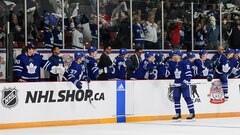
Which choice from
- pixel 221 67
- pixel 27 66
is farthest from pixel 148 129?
pixel 221 67

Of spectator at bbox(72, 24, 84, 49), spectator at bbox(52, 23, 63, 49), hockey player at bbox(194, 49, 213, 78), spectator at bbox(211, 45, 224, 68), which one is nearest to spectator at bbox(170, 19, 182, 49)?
spectator at bbox(211, 45, 224, 68)

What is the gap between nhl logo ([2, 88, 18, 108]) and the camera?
14.7 metres

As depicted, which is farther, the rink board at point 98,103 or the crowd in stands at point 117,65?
the crowd in stands at point 117,65

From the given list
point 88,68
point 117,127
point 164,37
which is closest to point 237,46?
point 164,37

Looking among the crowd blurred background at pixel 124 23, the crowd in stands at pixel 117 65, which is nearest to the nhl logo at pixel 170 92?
the crowd in stands at pixel 117 65

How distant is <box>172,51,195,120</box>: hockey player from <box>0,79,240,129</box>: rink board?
60 cm

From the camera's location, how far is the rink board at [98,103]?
14.9 metres

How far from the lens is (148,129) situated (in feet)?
46.3

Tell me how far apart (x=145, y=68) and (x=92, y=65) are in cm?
160

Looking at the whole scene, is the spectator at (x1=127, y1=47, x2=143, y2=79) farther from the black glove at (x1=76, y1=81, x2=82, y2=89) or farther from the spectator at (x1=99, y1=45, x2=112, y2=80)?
the black glove at (x1=76, y1=81, x2=82, y2=89)

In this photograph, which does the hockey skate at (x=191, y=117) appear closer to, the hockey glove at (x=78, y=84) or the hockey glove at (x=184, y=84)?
the hockey glove at (x=184, y=84)

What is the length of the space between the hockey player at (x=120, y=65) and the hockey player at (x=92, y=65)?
37.3 inches

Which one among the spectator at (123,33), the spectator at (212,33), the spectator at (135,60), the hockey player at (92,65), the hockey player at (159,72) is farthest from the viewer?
the spectator at (212,33)

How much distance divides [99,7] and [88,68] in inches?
105
